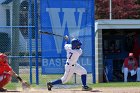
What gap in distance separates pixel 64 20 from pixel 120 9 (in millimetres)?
15645

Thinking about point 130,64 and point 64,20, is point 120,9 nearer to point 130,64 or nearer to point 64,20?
point 130,64

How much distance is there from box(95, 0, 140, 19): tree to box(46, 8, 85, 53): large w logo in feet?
49.1

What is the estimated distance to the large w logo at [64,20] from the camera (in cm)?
1925

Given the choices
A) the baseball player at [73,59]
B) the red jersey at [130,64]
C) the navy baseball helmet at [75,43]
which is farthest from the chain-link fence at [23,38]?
the navy baseball helmet at [75,43]

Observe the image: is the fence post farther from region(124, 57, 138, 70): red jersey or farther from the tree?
the tree

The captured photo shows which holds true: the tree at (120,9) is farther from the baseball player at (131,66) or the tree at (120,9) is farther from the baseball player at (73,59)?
the baseball player at (73,59)

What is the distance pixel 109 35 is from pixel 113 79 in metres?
2.27

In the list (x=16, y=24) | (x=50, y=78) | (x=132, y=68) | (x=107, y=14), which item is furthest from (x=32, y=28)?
(x=107, y=14)

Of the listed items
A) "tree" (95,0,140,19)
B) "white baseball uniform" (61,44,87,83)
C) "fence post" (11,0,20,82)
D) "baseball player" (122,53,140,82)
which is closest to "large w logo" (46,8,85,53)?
"fence post" (11,0,20,82)

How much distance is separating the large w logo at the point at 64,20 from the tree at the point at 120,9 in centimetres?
1497

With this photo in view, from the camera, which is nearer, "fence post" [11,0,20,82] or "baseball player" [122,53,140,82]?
"fence post" [11,0,20,82]

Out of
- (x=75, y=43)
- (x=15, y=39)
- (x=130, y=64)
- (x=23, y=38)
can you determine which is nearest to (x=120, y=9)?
(x=130, y=64)

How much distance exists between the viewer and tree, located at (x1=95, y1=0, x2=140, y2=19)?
1350 inches

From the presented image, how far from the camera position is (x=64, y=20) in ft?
63.5
